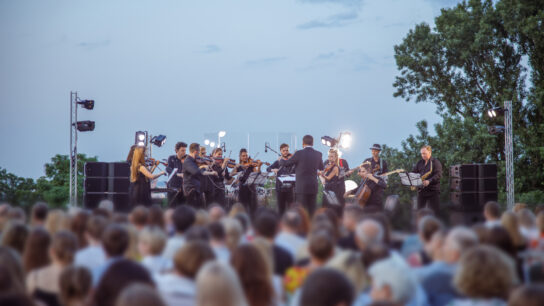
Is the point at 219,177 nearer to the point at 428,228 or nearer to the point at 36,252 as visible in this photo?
the point at 428,228

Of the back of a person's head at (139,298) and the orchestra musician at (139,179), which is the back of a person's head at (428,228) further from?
the orchestra musician at (139,179)

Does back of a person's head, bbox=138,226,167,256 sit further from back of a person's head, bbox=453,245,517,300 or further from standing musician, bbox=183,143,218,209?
standing musician, bbox=183,143,218,209

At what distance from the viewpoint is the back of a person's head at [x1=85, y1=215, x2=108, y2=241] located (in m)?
5.12

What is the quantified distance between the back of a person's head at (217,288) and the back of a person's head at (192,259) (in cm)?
76

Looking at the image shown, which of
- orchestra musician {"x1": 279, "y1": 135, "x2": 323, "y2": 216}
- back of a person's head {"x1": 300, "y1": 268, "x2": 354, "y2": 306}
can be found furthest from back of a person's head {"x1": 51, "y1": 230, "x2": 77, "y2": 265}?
orchestra musician {"x1": 279, "y1": 135, "x2": 323, "y2": 216}

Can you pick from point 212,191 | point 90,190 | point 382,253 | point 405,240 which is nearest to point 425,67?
point 212,191

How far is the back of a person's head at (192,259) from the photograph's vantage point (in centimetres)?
373

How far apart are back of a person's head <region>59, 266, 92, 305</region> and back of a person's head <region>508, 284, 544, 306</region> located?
7.11ft

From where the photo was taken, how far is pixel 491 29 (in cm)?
2348

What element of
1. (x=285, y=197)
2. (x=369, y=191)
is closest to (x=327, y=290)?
(x=369, y=191)

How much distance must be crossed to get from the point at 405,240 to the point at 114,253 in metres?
2.56

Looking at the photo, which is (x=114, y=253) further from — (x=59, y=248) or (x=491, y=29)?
(x=491, y=29)

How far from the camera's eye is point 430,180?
44.1 feet

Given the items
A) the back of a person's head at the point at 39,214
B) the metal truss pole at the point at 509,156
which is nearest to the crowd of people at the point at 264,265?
the back of a person's head at the point at 39,214
